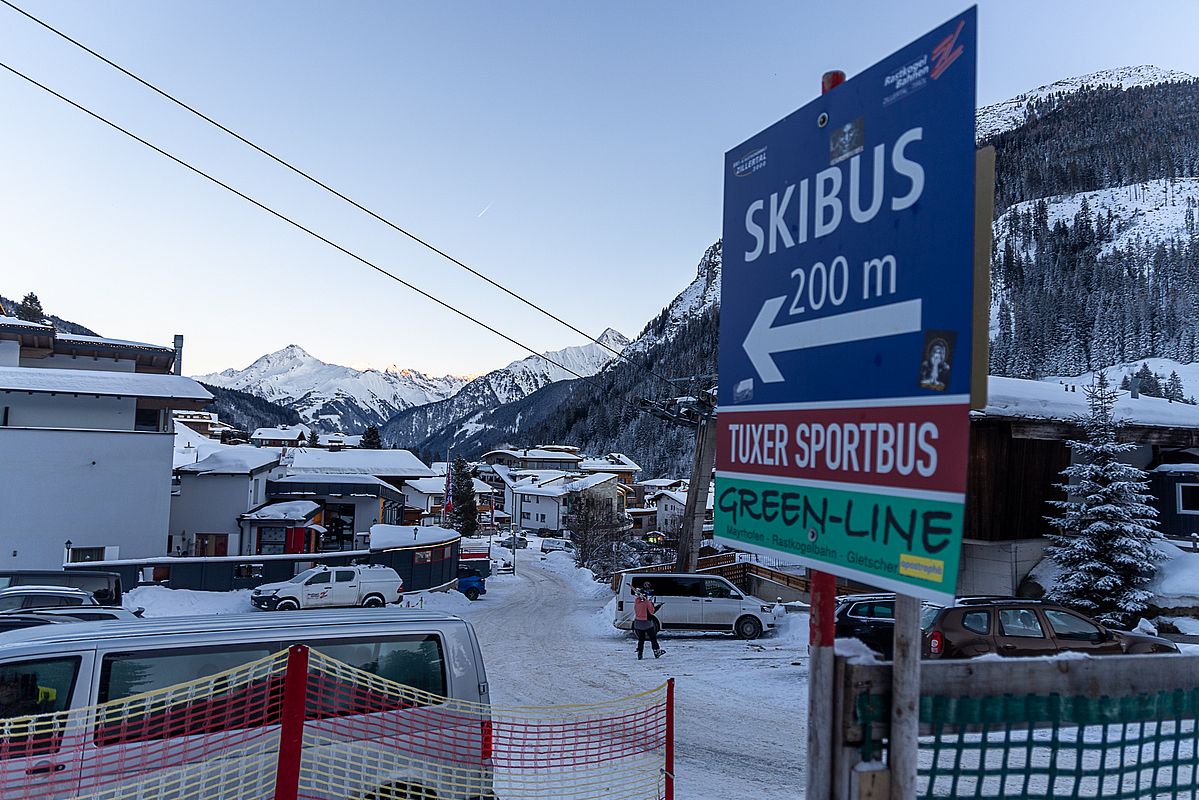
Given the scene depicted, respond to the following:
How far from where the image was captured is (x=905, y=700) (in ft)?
8.00

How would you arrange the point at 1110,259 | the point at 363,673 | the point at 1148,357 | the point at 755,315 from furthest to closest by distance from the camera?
Result: the point at 1110,259 < the point at 1148,357 < the point at 363,673 < the point at 755,315

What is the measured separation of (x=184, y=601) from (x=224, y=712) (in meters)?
22.4

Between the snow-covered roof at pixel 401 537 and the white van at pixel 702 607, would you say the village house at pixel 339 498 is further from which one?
the white van at pixel 702 607

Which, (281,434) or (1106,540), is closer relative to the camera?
(1106,540)

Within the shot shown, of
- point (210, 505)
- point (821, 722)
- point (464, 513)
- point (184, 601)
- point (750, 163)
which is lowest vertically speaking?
point (464, 513)

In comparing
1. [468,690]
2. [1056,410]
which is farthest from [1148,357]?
[468,690]

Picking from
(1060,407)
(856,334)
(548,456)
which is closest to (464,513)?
(1060,407)

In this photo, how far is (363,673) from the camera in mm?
5996

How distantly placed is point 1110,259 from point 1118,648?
19379cm

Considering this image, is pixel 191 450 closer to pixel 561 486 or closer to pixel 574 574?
pixel 574 574

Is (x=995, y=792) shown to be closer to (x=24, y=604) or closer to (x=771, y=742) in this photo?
(x=771, y=742)

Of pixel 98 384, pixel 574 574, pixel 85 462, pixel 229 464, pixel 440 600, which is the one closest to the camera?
pixel 85 462

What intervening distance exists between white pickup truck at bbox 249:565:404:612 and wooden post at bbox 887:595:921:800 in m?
22.9

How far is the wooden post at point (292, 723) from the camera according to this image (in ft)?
13.1
